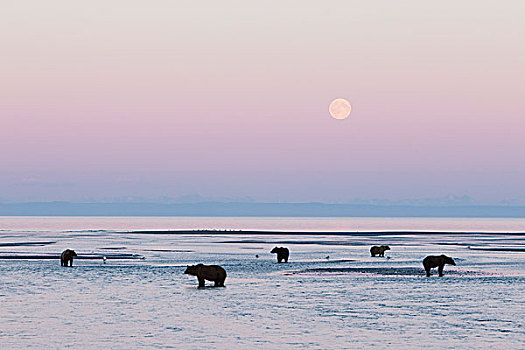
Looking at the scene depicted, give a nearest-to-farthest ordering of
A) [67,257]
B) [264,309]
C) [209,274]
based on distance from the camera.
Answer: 1. [264,309]
2. [209,274]
3. [67,257]

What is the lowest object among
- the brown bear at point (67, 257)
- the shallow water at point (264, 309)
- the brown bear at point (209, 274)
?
the shallow water at point (264, 309)

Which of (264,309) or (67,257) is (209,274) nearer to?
(264,309)

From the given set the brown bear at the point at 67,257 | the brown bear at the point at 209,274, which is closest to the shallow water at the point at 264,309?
the brown bear at the point at 209,274

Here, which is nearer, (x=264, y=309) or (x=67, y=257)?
(x=264, y=309)

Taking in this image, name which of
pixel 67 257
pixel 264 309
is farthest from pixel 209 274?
pixel 67 257

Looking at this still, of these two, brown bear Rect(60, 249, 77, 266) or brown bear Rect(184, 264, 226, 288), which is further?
brown bear Rect(60, 249, 77, 266)

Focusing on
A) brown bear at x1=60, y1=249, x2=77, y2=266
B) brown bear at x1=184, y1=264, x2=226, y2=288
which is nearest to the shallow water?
brown bear at x1=184, y1=264, x2=226, y2=288

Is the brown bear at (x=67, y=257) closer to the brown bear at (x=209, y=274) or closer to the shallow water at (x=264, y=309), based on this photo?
the shallow water at (x=264, y=309)

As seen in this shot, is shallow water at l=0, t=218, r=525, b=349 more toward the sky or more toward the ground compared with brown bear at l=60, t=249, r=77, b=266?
more toward the ground

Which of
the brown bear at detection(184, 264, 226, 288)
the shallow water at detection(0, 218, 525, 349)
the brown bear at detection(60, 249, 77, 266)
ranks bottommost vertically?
the shallow water at detection(0, 218, 525, 349)

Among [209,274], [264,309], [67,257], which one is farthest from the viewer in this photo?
[67,257]

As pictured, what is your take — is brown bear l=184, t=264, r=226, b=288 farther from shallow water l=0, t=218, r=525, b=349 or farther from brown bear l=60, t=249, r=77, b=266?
brown bear l=60, t=249, r=77, b=266

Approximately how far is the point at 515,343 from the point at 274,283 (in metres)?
21.1

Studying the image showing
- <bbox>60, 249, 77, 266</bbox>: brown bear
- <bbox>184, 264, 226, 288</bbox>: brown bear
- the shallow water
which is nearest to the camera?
the shallow water
